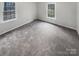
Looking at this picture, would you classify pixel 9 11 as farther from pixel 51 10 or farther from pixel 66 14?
pixel 66 14

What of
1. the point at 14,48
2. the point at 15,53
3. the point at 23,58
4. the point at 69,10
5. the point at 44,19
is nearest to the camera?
the point at 23,58

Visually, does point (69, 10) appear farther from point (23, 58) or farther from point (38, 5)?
point (23, 58)

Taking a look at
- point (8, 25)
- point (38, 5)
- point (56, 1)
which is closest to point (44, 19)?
point (38, 5)

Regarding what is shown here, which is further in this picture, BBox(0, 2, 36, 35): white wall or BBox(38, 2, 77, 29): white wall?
BBox(38, 2, 77, 29): white wall

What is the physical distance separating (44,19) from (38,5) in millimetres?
946

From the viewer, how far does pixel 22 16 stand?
4402 millimetres

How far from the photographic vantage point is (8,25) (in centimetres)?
345

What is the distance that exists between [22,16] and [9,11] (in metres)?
0.85

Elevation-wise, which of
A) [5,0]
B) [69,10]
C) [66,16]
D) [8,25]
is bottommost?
[8,25]

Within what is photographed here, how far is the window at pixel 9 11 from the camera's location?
336 cm

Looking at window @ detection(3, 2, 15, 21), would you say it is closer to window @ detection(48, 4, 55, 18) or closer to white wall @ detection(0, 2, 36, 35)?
white wall @ detection(0, 2, 36, 35)

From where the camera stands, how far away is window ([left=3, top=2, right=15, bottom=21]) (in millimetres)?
3359

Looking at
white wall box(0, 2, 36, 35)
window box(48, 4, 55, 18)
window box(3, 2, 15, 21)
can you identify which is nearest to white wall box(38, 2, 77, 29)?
window box(48, 4, 55, 18)

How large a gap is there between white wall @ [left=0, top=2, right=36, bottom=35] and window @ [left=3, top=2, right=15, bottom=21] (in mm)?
199
